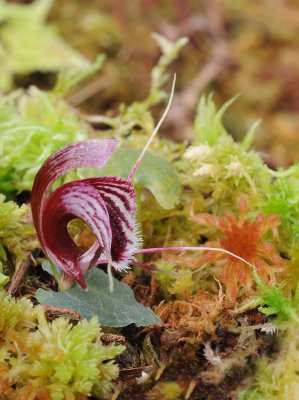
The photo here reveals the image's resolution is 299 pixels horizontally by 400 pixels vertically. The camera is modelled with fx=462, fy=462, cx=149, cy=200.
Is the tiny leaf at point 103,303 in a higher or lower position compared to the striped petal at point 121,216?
lower

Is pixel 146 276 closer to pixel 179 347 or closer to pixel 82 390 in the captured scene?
pixel 179 347

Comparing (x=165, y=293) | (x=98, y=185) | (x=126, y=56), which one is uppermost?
(x=98, y=185)

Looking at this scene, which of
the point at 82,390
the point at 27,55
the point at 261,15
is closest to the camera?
the point at 82,390

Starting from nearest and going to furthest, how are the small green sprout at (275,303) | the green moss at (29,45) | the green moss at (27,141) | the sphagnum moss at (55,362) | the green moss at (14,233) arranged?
the sphagnum moss at (55,362), the small green sprout at (275,303), the green moss at (14,233), the green moss at (27,141), the green moss at (29,45)

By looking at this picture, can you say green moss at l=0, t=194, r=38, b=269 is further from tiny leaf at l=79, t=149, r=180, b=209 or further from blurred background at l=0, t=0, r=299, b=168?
blurred background at l=0, t=0, r=299, b=168

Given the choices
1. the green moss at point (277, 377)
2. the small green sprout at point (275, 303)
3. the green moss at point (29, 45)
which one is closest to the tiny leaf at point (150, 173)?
the small green sprout at point (275, 303)

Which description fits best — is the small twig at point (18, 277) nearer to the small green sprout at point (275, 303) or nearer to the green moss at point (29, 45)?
the small green sprout at point (275, 303)

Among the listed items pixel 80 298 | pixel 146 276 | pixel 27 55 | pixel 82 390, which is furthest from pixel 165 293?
pixel 27 55

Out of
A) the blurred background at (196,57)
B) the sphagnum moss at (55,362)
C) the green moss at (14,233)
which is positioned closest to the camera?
the sphagnum moss at (55,362)
